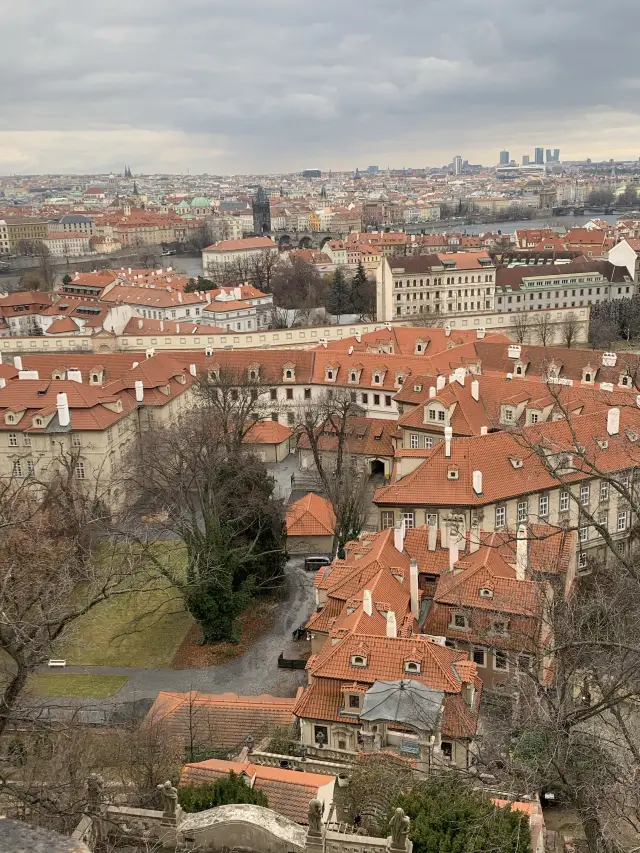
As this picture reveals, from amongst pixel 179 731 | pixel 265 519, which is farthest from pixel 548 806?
Result: pixel 265 519

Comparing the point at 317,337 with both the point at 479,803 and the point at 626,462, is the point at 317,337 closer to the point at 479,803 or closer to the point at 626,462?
the point at 626,462

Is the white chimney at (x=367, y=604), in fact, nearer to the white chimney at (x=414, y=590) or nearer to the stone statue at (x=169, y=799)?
the white chimney at (x=414, y=590)

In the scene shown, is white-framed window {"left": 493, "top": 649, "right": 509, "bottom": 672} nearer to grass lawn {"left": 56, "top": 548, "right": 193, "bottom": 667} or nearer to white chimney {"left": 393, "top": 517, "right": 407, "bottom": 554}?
white chimney {"left": 393, "top": 517, "right": 407, "bottom": 554}

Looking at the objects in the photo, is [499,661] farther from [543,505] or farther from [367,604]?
[543,505]

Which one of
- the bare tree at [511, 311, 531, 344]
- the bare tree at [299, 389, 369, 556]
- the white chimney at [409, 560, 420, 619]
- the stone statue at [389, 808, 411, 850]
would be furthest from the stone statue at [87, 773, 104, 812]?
the bare tree at [511, 311, 531, 344]

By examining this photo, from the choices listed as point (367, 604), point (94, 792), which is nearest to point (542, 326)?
point (367, 604)

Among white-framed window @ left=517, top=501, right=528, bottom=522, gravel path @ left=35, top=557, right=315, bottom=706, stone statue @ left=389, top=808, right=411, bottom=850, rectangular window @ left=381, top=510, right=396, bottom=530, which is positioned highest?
stone statue @ left=389, top=808, right=411, bottom=850

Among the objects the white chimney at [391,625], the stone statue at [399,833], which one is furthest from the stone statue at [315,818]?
the white chimney at [391,625]
